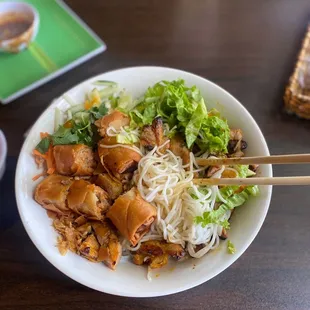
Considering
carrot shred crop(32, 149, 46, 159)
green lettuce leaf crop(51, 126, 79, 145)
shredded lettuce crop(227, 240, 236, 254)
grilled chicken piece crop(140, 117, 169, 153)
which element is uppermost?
grilled chicken piece crop(140, 117, 169, 153)

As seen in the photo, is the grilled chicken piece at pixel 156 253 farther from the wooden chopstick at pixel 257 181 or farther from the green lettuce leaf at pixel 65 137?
the green lettuce leaf at pixel 65 137

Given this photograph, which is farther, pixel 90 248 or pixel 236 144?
pixel 236 144

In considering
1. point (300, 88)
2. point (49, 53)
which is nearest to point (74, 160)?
point (49, 53)

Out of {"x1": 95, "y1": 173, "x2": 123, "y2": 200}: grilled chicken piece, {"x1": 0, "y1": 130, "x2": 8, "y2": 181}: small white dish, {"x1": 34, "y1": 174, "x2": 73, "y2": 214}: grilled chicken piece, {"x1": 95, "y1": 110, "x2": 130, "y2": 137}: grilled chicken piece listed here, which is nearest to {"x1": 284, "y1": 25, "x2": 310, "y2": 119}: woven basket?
{"x1": 95, "y1": 110, "x2": 130, "y2": 137}: grilled chicken piece

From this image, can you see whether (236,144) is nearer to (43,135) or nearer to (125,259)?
(125,259)

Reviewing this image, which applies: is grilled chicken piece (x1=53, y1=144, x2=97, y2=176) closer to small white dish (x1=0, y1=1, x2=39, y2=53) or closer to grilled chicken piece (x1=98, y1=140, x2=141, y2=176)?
grilled chicken piece (x1=98, y1=140, x2=141, y2=176)

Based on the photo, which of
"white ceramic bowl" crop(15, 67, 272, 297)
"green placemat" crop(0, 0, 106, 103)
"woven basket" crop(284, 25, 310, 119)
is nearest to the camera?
"white ceramic bowl" crop(15, 67, 272, 297)

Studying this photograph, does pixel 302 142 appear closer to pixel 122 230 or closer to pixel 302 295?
pixel 302 295
